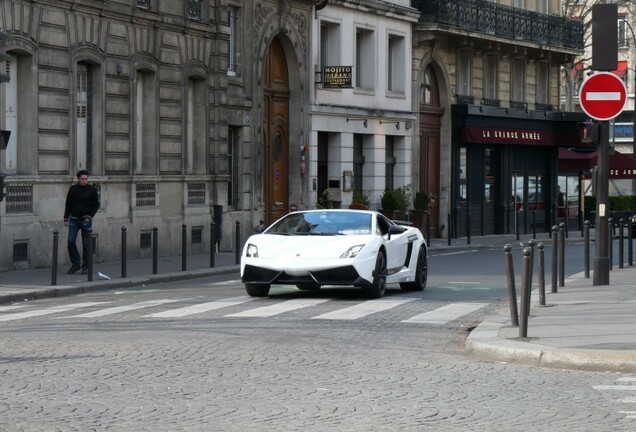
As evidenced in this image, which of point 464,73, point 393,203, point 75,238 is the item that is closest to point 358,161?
point 393,203

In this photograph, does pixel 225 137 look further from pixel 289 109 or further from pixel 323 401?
pixel 323 401

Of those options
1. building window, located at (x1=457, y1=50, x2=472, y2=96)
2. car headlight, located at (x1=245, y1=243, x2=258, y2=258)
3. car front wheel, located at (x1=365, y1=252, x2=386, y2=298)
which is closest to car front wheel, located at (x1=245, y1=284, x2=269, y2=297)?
car headlight, located at (x1=245, y1=243, x2=258, y2=258)

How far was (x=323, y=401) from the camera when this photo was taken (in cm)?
1123

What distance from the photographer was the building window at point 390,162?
47.6m

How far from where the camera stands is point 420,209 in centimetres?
4638

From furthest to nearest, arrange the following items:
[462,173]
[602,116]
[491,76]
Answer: [491,76]
[462,173]
[602,116]

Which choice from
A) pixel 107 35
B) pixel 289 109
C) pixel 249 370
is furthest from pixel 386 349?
pixel 289 109

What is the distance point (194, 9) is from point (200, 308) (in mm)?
16700

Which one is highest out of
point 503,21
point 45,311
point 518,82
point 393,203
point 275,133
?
point 503,21

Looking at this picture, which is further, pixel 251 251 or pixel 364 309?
pixel 251 251

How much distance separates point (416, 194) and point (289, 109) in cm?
670

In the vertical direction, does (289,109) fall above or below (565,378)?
above

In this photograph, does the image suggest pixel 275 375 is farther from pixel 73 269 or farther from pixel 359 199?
pixel 359 199

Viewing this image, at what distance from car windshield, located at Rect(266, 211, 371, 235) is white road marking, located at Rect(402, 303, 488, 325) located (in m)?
1.96
